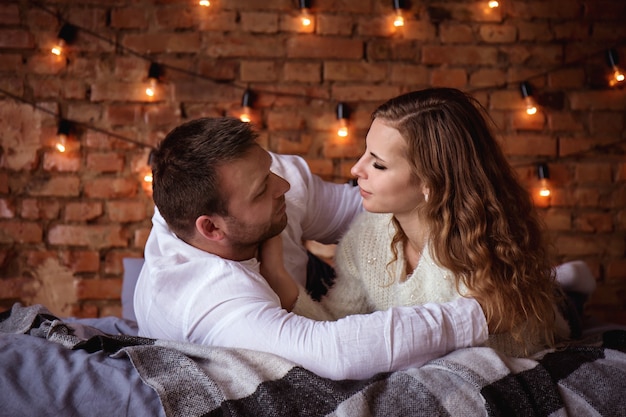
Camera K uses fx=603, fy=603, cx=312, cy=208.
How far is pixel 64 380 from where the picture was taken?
Result: 980mm

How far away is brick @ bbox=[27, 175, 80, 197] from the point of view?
2.55 meters

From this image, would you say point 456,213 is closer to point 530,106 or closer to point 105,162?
point 530,106

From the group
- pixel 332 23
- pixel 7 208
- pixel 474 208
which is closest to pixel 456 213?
pixel 474 208

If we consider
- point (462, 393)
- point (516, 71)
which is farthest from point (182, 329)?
point (516, 71)

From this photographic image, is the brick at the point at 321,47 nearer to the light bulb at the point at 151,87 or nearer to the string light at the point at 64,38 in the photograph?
the light bulb at the point at 151,87

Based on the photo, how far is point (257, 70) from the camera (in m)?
2.59

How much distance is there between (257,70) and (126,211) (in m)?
0.82

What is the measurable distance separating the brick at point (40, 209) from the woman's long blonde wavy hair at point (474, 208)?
1.69 m

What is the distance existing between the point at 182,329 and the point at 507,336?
0.72 m

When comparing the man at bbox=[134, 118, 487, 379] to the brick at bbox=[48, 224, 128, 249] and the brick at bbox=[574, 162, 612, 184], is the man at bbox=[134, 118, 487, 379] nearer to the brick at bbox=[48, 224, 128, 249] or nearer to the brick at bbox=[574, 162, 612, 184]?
the brick at bbox=[48, 224, 128, 249]

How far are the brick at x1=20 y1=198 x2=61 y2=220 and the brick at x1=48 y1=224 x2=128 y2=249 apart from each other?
0.19ft

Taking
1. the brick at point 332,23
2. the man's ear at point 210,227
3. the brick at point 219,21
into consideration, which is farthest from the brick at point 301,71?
the man's ear at point 210,227

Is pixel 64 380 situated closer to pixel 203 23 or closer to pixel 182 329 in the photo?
pixel 182 329

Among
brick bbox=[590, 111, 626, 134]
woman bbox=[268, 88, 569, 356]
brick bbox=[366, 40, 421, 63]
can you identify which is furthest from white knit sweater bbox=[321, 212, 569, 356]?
brick bbox=[590, 111, 626, 134]
